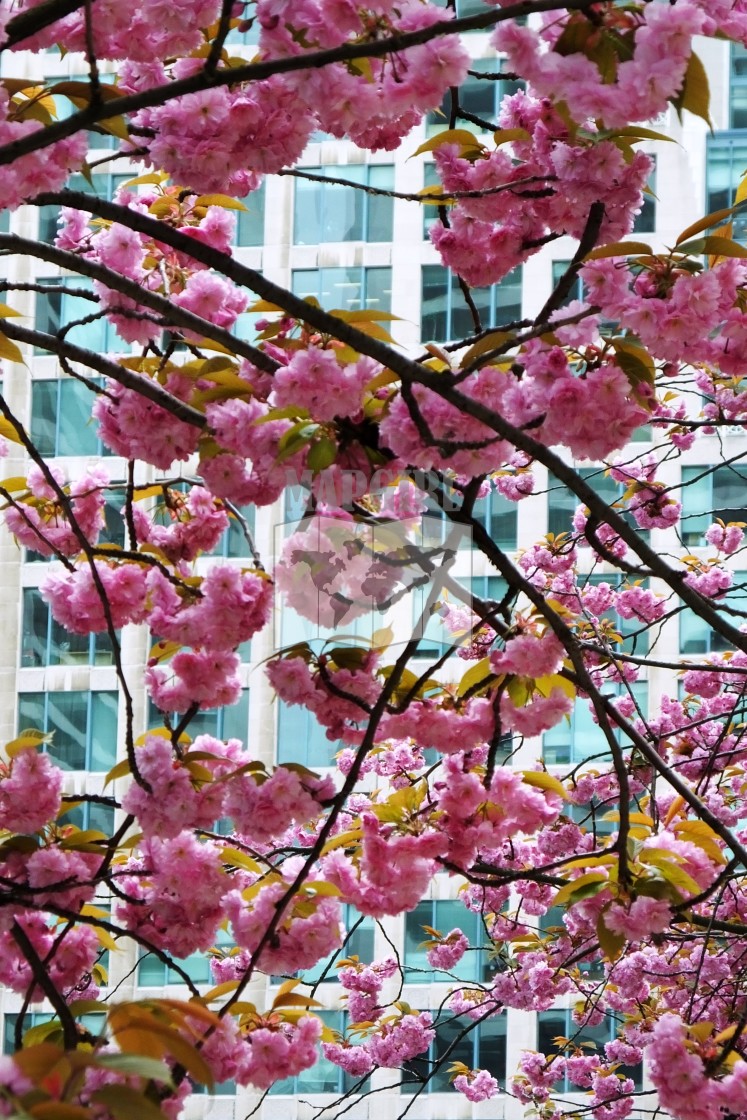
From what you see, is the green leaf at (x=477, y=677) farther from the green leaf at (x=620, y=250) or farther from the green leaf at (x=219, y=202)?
the green leaf at (x=219, y=202)

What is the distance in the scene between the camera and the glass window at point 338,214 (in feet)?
41.2

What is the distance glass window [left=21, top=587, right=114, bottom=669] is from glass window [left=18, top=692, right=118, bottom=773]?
11.5 inches

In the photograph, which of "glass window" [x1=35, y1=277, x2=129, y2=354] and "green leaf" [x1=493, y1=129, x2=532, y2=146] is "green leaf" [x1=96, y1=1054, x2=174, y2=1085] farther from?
"glass window" [x1=35, y1=277, x2=129, y2=354]

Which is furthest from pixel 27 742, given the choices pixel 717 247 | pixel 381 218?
pixel 381 218

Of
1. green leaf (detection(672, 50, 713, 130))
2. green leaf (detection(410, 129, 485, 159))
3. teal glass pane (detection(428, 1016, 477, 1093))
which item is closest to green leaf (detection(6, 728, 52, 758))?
green leaf (detection(410, 129, 485, 159))

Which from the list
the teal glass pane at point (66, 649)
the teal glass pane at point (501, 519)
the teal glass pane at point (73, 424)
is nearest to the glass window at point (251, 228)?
the teal glass pane at point (73, 424)

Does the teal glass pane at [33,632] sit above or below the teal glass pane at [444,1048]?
above

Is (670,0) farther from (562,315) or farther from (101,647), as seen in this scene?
(101,647)

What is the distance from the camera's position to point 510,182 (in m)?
2.00

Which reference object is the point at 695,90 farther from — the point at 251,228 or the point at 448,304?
the point at 251,228

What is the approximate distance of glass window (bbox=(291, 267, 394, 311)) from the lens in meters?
12.4

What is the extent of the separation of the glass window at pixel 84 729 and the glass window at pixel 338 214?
4.18 m

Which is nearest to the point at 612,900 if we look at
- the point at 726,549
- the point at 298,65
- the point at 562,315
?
the point at 562,315

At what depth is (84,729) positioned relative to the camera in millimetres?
11969
